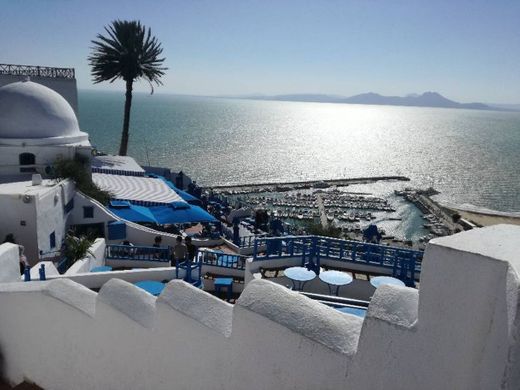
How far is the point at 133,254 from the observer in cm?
1479

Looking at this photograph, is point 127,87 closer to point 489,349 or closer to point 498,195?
point 489,349

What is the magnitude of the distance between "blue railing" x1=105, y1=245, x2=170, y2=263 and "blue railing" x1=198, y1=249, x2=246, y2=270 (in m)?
1.52

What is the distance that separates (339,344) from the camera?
3.18m

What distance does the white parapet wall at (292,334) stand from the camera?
2568 mm

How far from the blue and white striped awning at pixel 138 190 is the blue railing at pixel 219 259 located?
6218mm

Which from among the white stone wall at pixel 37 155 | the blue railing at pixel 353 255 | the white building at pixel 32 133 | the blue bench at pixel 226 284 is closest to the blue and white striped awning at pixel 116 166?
the white building at pixel 32 133

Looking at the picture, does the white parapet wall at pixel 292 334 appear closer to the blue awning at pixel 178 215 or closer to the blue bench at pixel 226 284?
Answer: the blue bench at pixel 226 284

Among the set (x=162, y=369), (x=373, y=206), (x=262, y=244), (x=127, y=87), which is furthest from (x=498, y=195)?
(x=162, y=369)

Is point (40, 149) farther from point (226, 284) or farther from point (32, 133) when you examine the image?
point (226, 284)

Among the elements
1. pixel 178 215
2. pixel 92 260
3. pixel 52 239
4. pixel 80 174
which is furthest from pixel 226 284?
pixel 80 174

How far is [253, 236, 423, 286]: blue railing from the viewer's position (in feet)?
35.0

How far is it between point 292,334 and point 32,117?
760 inches

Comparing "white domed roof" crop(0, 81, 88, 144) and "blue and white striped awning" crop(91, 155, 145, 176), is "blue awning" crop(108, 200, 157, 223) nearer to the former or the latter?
"white domed roof" crop(0, 81, 88, 144)

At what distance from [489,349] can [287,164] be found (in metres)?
91.3
